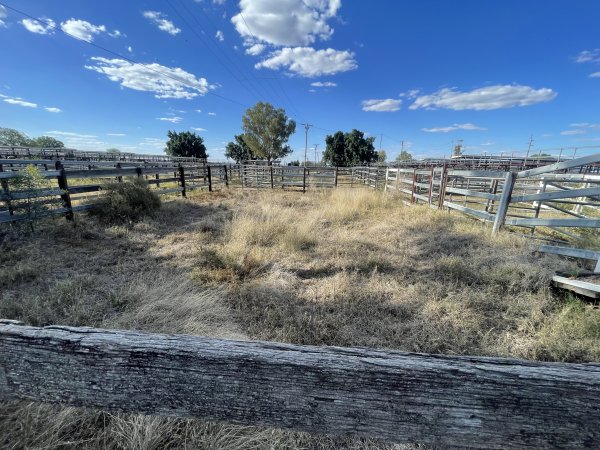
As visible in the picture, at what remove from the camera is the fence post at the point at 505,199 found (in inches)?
193

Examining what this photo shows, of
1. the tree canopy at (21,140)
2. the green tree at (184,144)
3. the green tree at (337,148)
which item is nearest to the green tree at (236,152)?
the green tree at (184,144)

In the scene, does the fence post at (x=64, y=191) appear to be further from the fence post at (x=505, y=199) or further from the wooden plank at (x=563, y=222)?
the wooden plank at (x=563, y=222)

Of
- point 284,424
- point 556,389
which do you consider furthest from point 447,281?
point 284,424

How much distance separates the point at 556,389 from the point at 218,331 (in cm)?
243

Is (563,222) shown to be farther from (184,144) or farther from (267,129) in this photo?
(184,144)

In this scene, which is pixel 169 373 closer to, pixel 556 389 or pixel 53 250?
pixel 556 389

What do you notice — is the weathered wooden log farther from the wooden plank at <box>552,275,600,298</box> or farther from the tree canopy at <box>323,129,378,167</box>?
the tree canopy at <box>323,129,378,167</box>

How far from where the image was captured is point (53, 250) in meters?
4.59

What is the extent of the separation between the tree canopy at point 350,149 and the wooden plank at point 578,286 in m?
41.5

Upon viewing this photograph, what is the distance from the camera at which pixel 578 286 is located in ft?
10.2

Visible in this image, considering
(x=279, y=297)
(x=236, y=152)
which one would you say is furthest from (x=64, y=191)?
(x=236, y=152)

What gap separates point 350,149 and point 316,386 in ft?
152

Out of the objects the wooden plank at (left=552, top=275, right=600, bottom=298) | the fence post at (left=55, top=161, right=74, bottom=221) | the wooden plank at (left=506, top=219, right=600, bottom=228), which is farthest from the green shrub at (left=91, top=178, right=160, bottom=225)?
the wooden plank at (left=506, top=219, right=600, bottom=228)

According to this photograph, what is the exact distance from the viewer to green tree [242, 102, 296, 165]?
3709 centimetres
